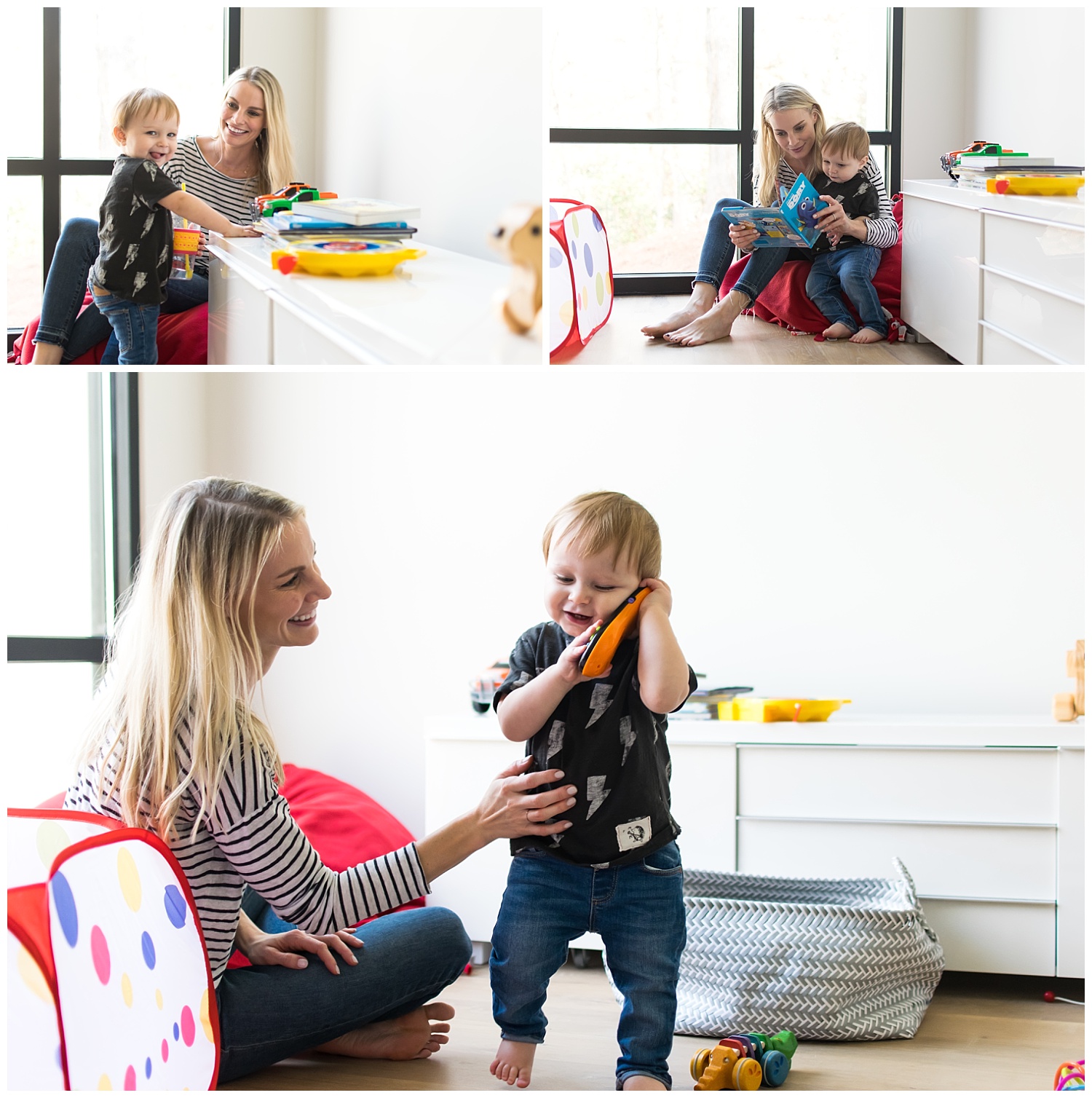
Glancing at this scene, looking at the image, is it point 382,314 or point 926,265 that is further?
point 926,265

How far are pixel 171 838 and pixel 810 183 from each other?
4.43 feet

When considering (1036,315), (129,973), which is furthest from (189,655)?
(1036,315)

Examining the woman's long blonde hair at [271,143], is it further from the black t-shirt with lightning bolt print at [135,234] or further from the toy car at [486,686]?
the toy car at [486,686]

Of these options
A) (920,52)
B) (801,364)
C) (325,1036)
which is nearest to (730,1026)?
(325,1036)

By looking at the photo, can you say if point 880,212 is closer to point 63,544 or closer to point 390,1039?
Answer: point 390,1039

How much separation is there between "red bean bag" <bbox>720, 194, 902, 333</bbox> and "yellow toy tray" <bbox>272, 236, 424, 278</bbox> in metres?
0.65

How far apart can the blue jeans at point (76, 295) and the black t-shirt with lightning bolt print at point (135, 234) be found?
1.7 inches

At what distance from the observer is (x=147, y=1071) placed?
970 millimetres

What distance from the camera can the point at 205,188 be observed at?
6.43 ft

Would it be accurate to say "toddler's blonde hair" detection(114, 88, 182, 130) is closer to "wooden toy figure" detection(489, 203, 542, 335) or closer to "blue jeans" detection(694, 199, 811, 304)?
"wooden toy figure" detection(489, 203, 542, 335)

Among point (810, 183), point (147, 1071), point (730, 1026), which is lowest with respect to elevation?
point (730, 1026)

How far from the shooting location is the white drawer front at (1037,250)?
1.36 meters

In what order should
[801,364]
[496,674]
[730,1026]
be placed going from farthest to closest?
[496,674] → [801,364] → [730,1026]

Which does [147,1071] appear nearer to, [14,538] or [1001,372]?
[14,538]
